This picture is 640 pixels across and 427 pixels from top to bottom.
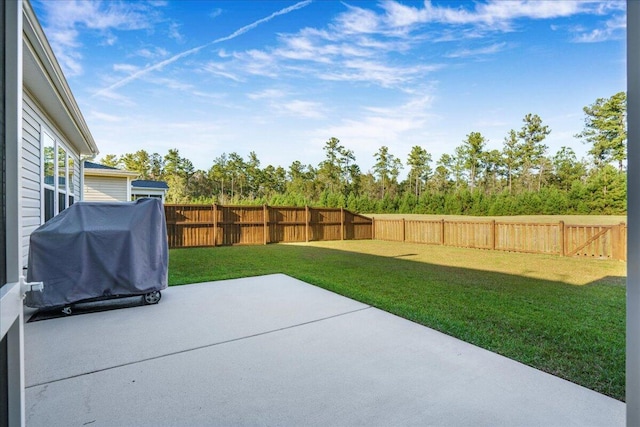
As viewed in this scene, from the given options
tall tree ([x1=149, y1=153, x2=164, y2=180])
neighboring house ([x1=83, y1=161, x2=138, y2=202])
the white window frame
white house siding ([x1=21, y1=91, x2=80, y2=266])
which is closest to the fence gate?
white house siding ([x1=21, y1=91, x2=80, y2=266])

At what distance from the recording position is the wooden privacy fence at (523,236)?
27.6 feet

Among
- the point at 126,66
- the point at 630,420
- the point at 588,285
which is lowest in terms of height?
the point at 588,285

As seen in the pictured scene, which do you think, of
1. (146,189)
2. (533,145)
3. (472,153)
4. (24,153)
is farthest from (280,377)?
(472,153)

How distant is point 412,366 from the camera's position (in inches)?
95.7

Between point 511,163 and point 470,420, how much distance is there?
102ft

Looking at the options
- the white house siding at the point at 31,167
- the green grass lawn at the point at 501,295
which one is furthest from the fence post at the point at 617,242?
the white house siding at the point at 31,167

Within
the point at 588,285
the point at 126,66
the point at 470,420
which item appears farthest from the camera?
the point at 126,66

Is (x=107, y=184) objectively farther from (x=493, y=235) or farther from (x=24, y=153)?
(x=493, y=235)

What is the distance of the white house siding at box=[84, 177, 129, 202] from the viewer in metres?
12.6

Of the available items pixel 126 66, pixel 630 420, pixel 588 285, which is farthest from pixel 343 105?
pixel 630 420

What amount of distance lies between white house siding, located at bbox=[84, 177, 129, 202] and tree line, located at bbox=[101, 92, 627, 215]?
990cm

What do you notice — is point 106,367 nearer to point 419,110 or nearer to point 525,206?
point 419,110

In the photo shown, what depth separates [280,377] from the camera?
7.44 feet

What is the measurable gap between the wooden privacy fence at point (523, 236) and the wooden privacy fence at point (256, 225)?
2.54 metres
